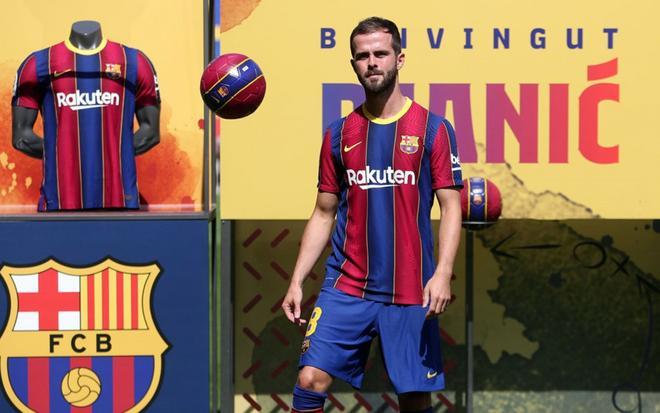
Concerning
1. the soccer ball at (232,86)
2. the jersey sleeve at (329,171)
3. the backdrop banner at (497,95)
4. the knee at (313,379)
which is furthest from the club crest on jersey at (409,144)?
the backdrop banner at (497,95)

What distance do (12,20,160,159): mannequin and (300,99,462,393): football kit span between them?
2.11 m

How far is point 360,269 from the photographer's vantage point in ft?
17.6

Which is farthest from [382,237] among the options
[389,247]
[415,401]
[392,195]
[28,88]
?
[28,88]

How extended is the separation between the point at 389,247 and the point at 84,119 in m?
2.40

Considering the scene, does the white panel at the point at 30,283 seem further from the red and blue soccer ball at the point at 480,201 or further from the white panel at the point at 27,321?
the red and blue soccer ball at the point at 480,201

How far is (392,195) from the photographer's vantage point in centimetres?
534

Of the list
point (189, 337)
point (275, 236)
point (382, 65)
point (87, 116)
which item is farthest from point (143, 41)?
point (382, 65)

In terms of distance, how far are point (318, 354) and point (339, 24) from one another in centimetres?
207

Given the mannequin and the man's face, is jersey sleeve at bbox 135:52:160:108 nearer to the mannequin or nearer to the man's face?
the mannequin

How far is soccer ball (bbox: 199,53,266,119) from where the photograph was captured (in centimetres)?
609

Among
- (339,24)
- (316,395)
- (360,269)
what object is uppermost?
(339,24)

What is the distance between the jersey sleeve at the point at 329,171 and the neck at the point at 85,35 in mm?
2238

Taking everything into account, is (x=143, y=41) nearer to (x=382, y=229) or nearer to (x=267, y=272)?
(x=267, y=272)

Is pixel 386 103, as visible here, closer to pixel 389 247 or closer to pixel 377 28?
pixel 377 28
